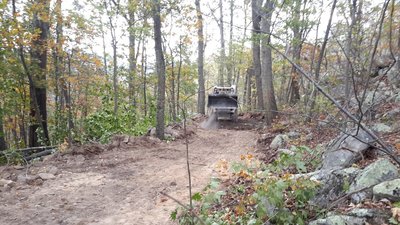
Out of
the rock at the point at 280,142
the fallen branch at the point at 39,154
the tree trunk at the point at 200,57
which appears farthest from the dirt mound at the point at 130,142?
the tree trunk at the point at 200,57

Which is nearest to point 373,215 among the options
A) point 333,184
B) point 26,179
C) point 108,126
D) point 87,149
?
point 333,184

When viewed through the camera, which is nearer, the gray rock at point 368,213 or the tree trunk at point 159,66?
the gray rock at point 368,213

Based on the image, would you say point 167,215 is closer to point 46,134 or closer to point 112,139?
point 112,139

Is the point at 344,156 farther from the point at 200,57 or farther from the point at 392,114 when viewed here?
the point at 200,57

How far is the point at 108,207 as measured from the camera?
15.2 feet

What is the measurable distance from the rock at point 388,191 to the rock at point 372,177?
0.43 feet

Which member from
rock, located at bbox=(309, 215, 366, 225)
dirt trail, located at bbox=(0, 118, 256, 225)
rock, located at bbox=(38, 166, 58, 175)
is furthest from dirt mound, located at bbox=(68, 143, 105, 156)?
rock, located at bbox=(309, 215, 366, 225)

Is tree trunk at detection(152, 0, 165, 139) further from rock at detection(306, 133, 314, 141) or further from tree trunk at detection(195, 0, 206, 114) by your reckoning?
tree trunk at detection(195, 0, 206, 114)

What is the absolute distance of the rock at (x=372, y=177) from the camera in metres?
2.98

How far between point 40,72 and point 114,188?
619 cm

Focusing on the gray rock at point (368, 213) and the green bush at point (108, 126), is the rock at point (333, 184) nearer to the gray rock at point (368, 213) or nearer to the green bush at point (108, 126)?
the gray rock at point (368, 213)

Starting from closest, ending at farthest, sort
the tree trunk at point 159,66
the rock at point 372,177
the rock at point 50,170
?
the rock at point 372,177 < the rock at point 50,170 < the tree trunk at point 159,66

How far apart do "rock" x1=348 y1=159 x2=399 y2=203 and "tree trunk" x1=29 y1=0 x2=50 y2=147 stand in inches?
371

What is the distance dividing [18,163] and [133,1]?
6147 mm
